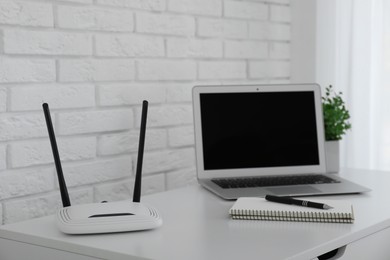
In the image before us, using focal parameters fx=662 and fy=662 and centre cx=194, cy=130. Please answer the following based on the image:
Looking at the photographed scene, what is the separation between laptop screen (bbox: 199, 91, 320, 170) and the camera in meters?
1.76

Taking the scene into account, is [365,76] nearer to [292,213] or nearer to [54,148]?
[292,213]

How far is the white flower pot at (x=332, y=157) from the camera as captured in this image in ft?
6.35

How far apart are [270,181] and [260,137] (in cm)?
13

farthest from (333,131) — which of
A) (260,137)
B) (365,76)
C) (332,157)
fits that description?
(365,76)

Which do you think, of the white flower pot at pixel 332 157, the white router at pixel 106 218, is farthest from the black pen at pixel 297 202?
the white flower pot at pixel 332 157

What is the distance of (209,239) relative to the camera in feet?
4.00

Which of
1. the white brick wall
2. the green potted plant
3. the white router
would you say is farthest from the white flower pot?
the white router

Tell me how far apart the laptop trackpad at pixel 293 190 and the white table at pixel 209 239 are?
128 millimetres

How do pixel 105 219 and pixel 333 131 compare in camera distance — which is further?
pixel 333 131

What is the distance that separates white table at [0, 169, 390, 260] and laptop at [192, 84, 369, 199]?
0.26 metres

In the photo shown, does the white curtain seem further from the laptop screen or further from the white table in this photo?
the white table

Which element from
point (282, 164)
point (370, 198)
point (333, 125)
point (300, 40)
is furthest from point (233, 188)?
point (300, 40)

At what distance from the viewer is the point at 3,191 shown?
1.49 metres

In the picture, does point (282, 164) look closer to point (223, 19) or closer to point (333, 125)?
point (333, 125)
